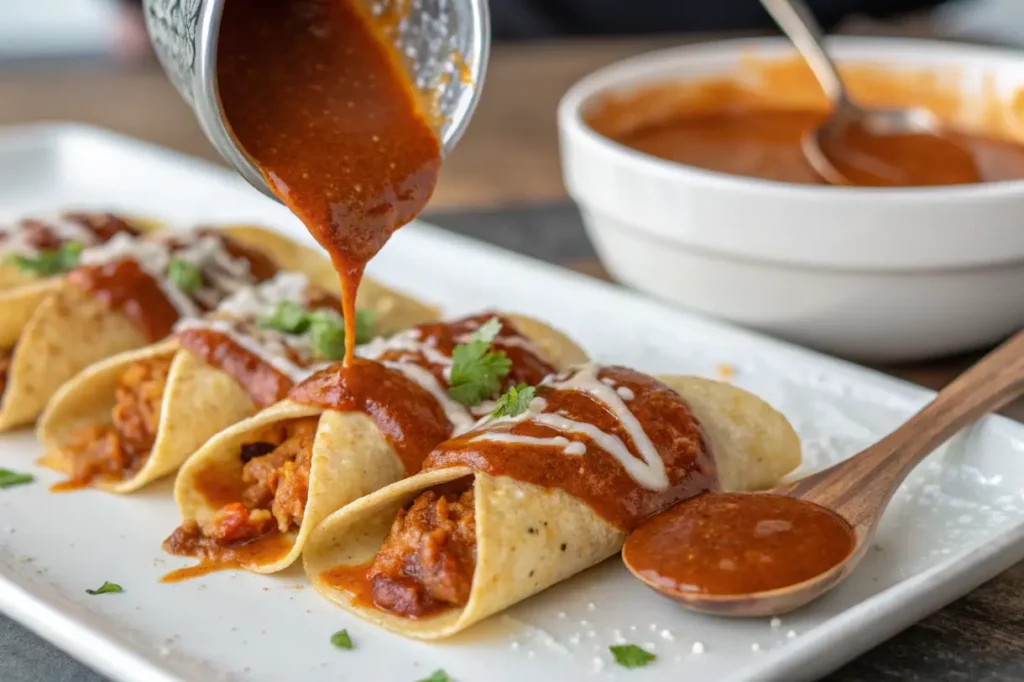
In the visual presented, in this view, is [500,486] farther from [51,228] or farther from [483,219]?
[483,219]

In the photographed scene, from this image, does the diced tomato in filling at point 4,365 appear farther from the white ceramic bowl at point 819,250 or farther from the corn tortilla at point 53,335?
the white ceramic bowl at point 819,250

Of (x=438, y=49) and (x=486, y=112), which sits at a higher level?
(x=438, y=49)

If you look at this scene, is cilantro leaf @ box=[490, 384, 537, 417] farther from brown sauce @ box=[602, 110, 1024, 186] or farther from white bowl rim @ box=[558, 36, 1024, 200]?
brown sauce @ box=[602, 110, 1024, 186]

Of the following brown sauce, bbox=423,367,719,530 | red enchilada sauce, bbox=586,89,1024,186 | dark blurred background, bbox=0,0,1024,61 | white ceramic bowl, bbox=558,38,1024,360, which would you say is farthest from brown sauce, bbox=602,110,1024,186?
dark blurred background, bbox=0,0,1024,61

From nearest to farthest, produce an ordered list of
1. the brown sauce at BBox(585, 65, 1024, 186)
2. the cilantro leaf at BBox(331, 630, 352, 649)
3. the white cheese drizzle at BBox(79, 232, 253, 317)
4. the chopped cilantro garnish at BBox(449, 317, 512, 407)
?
the cilantro leaf at BBox(331, 630, 352, 649)
the chopped cilantro garnish at BBox(449, 317, 512, 407)
the white cheese drizzle at BBox(79, 232, 253, 317)
the brown sauce at BBox(585, 65, 1024, 186)

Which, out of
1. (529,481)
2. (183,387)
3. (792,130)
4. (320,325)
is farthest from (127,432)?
(792,130)

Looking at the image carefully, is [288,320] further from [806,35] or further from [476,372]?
Result: [806,35]

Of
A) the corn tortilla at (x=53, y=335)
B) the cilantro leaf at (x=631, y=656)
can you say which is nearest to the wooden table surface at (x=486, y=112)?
the cilantro leaf at (x=631, y=656)
